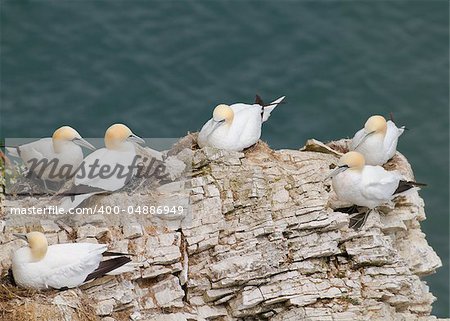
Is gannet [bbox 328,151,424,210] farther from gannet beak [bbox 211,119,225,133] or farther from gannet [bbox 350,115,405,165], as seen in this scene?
gannet beak [bbox 211,119,225,133]

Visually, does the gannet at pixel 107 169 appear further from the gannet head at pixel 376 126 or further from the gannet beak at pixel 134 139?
the gannet head at pixel 376 126

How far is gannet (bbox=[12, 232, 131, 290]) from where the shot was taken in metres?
12.7

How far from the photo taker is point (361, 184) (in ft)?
47.0

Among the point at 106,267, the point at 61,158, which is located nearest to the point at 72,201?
the point at 61,158

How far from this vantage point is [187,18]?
88.9 feet

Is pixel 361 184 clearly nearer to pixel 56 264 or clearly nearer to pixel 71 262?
pixel 71 262

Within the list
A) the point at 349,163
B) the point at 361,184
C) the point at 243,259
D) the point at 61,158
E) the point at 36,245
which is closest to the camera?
the point at 36,245

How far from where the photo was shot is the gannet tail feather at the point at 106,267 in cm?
1286

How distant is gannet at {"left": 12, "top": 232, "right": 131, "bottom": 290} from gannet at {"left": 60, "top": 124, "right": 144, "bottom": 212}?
3.04 ft

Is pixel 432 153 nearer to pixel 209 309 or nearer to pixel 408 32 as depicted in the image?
pixel 408 32

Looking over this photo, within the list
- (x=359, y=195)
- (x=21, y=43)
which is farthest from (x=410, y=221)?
(x=21, y=43)

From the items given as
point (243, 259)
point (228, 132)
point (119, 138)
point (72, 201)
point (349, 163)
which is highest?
point (228, 132)

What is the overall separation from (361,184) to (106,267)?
11.8 ft

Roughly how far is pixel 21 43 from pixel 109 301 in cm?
1474
